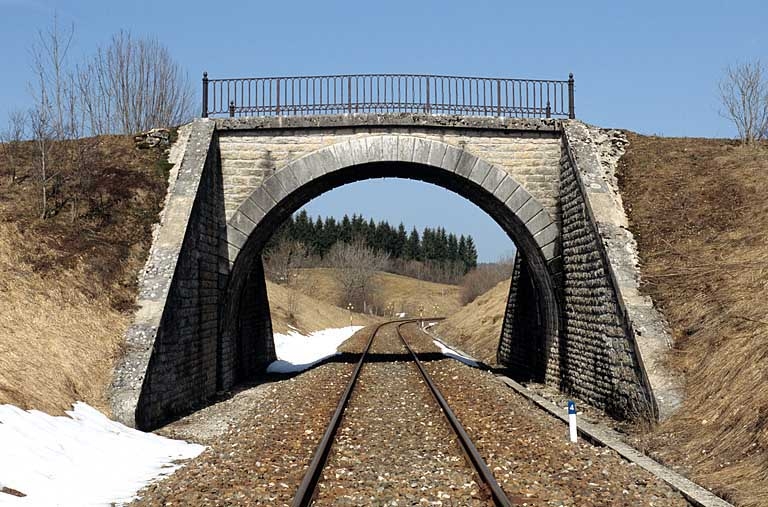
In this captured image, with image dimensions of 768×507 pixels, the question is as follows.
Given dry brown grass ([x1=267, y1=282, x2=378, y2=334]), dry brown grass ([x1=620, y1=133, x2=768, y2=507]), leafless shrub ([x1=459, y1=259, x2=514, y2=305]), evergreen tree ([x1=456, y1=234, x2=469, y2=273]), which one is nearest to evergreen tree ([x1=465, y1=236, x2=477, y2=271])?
evergreen tree ([x1=456, y1=234, x2=469, y2=273])

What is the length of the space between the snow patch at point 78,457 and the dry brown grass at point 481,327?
50.2 feet

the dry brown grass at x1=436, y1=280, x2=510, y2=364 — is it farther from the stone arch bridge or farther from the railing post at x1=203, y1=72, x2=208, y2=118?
the railing post at x1=203, y1=72, x2=208, y2=118

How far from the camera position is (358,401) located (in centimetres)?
1277

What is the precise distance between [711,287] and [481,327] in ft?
68.7

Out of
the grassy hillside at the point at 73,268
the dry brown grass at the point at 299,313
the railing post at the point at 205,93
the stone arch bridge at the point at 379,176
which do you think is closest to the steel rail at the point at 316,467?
the grassy hillside at the point at 73,268

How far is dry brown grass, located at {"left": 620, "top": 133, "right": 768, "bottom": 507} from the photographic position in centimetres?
798

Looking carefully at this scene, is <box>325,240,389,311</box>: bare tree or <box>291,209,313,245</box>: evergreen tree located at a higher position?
<box>291,209,313,245</box>: evergreen tree

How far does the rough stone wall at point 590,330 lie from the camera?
37.1 feet

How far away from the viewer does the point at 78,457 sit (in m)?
7.90

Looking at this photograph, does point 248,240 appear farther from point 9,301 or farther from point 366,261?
point 366,261

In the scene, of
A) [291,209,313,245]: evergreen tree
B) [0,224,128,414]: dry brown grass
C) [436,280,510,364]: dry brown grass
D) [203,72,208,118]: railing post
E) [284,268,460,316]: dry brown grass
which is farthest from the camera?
[291,209,313,245]: evergreen tree

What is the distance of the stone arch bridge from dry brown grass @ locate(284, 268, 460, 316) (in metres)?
64.6

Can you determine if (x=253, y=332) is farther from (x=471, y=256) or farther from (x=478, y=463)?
(x=471, y=256)

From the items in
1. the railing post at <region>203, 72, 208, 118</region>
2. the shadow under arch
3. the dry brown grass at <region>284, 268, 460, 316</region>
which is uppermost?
the railing post at <region>203, 72, 208, 118</region>
